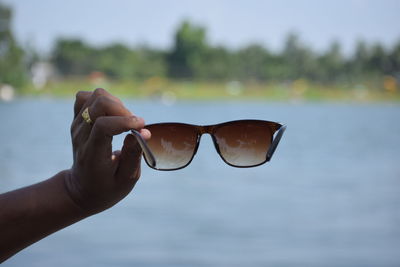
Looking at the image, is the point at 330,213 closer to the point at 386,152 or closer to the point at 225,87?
the point at 386,152

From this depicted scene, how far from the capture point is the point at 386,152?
20.2m

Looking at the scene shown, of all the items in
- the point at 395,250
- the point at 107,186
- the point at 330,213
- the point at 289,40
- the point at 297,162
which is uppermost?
the point at 289,40

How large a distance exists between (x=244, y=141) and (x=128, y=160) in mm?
227

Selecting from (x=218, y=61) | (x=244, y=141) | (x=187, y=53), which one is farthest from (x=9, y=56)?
(x=244, y=141)

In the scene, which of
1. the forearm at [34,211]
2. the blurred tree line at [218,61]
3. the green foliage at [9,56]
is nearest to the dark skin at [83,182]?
the forearm at [34,211]

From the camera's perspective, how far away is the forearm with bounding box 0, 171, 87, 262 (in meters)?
0.96

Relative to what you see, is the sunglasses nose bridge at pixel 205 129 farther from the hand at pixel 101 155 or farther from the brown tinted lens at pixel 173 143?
the hand at pixel 101 155

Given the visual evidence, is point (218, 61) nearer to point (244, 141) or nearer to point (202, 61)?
point (202, 61)

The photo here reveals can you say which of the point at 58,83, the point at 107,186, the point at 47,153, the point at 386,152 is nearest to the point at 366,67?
the point at 58,83

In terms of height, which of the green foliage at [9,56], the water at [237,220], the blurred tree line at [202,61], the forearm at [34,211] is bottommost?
the forearm at [34,211]

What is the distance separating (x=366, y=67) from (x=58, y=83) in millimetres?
34964

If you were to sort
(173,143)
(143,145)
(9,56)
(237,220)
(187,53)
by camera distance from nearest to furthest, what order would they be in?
(143,145)
(173,143)
(237,220)
(9,56)
(187,53)

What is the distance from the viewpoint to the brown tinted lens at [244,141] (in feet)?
3.37

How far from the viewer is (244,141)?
1060mm
